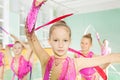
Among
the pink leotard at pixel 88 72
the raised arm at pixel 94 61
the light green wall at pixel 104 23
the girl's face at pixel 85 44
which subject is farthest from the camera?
the light green wall at pixel 104 23

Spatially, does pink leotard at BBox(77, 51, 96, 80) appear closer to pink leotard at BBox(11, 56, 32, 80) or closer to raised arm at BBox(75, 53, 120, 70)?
raised arm at BBox(75, 53, 120, 70)

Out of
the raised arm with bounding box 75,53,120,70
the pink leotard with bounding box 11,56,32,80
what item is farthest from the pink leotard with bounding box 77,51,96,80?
the pink leotard with bounding box 11,56,32,80

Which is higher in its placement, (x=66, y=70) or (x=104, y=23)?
(x=104, y=23)

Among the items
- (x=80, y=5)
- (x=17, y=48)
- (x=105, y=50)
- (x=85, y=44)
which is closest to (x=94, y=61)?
(x=85, y=44)

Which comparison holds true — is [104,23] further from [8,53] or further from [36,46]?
[36,46]

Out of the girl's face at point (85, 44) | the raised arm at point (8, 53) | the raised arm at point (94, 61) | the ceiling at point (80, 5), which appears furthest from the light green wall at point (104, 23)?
the raised arm at point (94, 61)

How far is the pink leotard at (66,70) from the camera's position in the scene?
860 mm

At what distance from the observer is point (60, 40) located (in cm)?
86

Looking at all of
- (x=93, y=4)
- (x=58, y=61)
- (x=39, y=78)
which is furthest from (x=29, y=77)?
(x=93, y=4)

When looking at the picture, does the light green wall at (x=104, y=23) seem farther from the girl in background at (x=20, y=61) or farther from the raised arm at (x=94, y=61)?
the raised arm at (x=94, y=61)

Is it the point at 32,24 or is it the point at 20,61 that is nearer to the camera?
the point at 32,24

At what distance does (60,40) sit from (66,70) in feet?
0.36

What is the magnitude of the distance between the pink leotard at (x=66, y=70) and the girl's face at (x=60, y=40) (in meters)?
0.03

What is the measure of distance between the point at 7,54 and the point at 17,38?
0.38 ft
